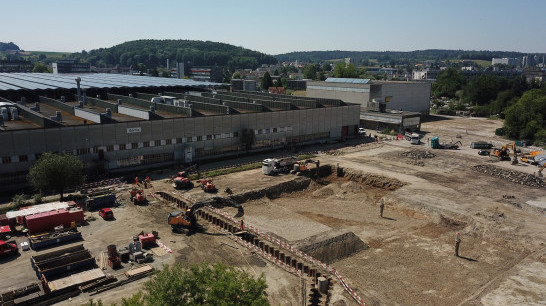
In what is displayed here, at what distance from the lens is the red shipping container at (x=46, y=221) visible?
31647 mm

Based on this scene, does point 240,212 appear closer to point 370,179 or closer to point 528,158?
point 370,179

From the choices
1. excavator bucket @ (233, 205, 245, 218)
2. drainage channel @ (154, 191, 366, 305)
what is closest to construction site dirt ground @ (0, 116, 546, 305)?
drainage channel @ (154, 191, 366, 305)

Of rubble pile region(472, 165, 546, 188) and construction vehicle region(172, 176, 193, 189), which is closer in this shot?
construction vehicle region(172, 176, 193, 189)

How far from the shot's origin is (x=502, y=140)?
3250 inches

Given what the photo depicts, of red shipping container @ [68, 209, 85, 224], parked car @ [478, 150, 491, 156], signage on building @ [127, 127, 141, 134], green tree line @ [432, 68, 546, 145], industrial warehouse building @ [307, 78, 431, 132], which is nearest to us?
red shipping container @ [68, 209, 85, 224]

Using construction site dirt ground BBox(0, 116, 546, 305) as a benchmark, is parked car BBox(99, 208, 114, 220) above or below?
above

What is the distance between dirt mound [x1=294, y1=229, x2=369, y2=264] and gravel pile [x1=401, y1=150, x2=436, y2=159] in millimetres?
34733

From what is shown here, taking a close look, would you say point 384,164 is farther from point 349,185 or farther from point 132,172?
point 132,172

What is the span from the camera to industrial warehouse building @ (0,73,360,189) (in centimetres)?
4444

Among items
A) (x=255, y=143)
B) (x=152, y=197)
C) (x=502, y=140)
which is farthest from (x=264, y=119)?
(x=502, y=140)

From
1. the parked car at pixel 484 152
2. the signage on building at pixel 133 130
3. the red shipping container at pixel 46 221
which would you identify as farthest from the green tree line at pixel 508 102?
the red shipping container at pixel 46 221

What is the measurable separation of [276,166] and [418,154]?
27142 millimetres

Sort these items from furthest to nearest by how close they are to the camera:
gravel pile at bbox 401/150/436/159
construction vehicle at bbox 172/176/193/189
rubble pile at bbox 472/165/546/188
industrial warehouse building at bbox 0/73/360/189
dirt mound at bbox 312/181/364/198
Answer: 1. gravel pile at bbox 401/150/436/159
2. rubble pile at bbox 472/165/546/188
3. dirt mound at bbox 312/181/364/198
4. construction vehicle at bbox 172/176/193/189
5. industrial warehouse building at bbox 0/73/360/189

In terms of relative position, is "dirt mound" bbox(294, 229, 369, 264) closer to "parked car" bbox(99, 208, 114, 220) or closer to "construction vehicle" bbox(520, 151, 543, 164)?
"parked car" bbox(99, 208, 114, 220)
